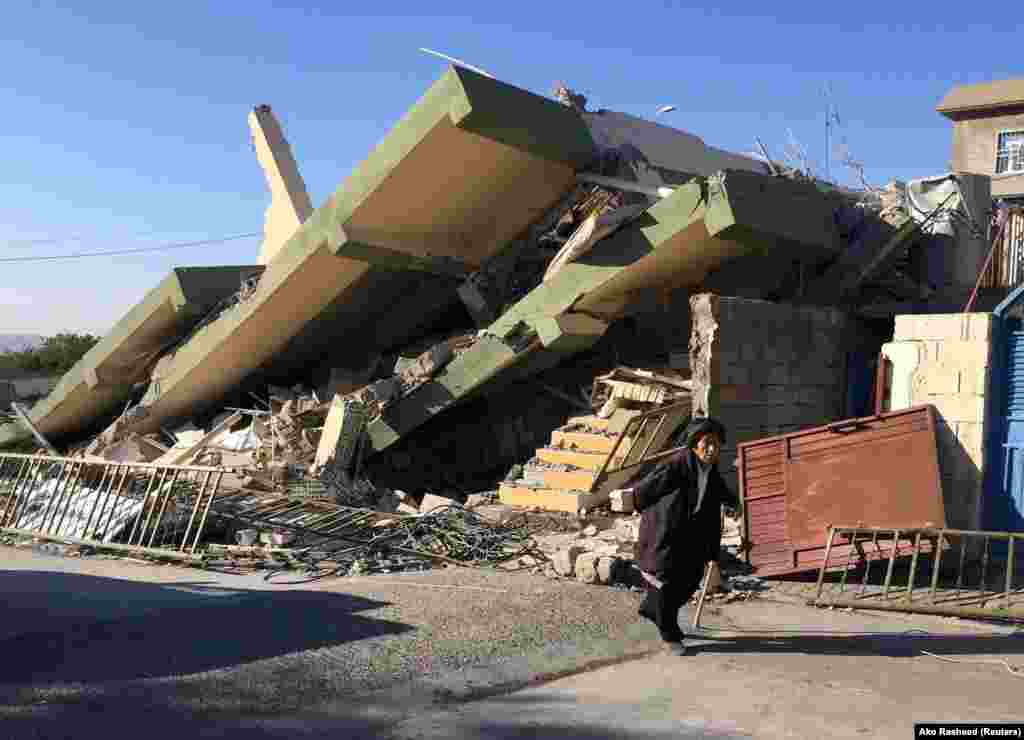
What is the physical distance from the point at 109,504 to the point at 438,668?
5.62 metres

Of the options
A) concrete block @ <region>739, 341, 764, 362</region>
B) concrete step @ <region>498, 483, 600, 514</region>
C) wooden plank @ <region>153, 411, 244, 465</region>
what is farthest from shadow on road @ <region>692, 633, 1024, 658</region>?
wooden plank @ <region>153, 411, 244, 465</region>

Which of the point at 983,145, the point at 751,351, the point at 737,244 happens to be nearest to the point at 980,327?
the point at 751,351

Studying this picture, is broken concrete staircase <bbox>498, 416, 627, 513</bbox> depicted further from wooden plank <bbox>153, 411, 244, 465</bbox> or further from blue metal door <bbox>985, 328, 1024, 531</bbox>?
wooden plank <bbox>153, 411, 244, 465</bbox>

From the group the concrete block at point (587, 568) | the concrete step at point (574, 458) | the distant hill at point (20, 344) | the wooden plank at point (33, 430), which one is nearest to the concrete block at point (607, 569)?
the concrete block at point (587, 568)

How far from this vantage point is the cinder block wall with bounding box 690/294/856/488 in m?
9.77

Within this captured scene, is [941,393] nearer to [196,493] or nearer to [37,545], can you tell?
[196,493]

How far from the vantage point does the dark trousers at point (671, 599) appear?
6.06 m

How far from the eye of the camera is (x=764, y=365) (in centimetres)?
1025

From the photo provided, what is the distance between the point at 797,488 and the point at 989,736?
3913 mm

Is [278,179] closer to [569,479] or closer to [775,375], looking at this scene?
[569,479]

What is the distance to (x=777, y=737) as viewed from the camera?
4562 millimetres

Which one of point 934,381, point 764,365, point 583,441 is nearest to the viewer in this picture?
point 934,381

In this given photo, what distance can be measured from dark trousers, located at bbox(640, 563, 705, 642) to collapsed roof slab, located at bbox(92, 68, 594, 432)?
5.61 metres

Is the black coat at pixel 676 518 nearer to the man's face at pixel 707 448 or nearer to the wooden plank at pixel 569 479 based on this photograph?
the man's face at pixel 707 448
